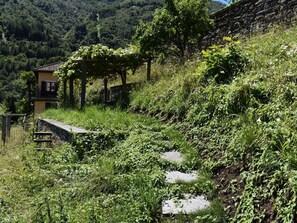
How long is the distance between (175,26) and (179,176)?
6.36 m

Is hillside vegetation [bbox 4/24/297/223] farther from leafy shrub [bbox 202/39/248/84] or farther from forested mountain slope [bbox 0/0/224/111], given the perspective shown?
forested mountain slope [bbox 0/0/224/111]

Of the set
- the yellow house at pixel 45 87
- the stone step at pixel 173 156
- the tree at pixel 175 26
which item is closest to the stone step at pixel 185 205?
the stone step at pixel 173 156

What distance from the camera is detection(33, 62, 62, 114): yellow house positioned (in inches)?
1372

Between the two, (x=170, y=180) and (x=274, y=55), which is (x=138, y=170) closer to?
(x=170, y=180)

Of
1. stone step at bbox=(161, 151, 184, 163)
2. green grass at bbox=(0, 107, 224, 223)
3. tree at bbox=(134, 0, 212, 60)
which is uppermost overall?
tree at bbox=(134, 0, 212, 60)

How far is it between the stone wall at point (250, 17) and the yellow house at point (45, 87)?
85.6 feet

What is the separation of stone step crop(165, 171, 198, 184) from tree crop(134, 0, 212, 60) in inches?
227

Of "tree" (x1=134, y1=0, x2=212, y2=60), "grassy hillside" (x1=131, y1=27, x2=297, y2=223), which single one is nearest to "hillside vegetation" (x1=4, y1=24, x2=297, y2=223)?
"grassy hillside" (x1=131, y1=27, x2=297, y2=223)

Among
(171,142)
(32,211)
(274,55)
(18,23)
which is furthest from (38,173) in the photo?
(18,23)

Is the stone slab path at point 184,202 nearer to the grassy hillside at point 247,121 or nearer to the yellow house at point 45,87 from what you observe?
the grassy hillside at point 247,121

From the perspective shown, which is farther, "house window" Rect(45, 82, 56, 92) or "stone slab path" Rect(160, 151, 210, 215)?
"house window" Rect(45, 82, 56, 92)

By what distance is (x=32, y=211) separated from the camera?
4016 mm

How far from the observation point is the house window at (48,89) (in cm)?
3600

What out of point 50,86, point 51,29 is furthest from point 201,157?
point 51,29
